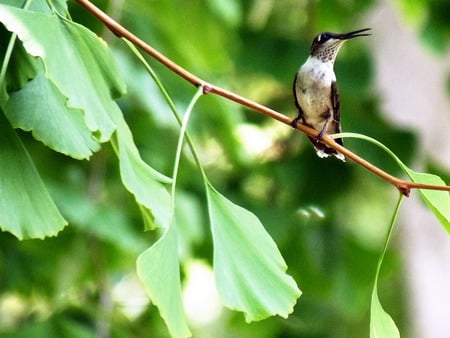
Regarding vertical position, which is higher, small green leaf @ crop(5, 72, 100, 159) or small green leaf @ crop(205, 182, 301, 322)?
small green leaf @ crop(5, 72, 100, 159)

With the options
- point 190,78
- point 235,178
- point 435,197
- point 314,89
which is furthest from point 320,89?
point 235,178

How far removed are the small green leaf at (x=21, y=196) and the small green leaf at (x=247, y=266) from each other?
6.6 inches

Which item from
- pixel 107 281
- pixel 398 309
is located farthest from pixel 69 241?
pixel 398 309

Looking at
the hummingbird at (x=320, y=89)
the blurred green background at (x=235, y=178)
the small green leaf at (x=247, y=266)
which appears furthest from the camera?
the blurred green background at (x=235, y=178)

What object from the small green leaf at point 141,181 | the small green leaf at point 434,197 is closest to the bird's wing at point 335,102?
the small green leaf at point 434,197

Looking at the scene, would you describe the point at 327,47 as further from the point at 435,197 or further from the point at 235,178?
the point at 235,178

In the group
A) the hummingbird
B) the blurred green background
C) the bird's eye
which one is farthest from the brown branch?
the blurred green background

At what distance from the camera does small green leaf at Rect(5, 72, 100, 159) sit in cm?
101

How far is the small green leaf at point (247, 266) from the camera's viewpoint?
1.01 meters

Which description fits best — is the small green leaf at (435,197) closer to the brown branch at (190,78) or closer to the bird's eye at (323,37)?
the brown branch at (190,78)

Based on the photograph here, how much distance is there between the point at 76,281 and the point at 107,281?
10 centimetres

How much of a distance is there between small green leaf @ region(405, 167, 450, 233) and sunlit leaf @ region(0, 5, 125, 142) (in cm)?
33

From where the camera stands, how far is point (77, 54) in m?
0.95

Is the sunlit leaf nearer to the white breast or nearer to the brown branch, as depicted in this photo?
the brown branch
